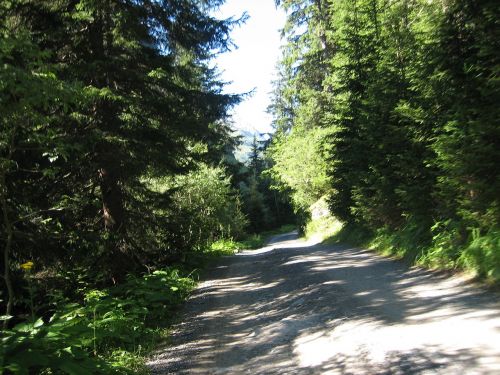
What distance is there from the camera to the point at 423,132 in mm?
9969

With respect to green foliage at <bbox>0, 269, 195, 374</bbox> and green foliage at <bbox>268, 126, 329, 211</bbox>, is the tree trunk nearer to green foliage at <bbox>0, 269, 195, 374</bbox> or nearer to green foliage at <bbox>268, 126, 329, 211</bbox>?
green foliage at <bbox>0, 269, 195, 374</bbox>

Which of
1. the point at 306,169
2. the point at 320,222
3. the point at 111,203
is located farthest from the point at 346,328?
the point at 306,169

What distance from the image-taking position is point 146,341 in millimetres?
7113

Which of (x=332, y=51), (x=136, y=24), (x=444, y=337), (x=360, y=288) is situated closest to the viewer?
(x=444, y=337)

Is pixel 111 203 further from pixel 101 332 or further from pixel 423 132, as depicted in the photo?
pixel 423 132

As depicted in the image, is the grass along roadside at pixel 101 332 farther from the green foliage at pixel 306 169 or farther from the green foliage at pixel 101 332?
the green foliage at pixel 306 169

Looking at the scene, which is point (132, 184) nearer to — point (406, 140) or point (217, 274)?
point (217, 274)

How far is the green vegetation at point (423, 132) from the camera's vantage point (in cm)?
712

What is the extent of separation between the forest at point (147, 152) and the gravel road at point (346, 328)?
73cm

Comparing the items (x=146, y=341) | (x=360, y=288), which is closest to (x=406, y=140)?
(x=360, y=288)

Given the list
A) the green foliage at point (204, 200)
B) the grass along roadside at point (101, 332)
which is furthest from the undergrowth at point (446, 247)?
the green foliage at point (204, 200)

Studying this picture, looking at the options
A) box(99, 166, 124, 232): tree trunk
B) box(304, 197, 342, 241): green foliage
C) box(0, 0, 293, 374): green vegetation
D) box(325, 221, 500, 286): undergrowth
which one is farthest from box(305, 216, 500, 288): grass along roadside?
box(304, 197, 342, 241): green foliage

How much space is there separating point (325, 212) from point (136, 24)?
65.8 feet

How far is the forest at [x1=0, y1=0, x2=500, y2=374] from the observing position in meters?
5.95
